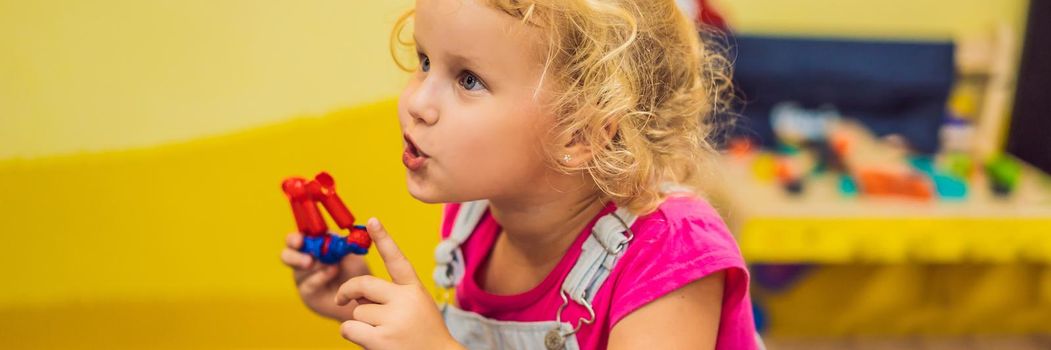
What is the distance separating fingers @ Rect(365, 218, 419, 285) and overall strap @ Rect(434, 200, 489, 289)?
14 centimetres

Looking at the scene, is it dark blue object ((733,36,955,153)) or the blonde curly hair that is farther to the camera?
dark blue object ((733,36,955,153))

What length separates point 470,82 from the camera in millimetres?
608

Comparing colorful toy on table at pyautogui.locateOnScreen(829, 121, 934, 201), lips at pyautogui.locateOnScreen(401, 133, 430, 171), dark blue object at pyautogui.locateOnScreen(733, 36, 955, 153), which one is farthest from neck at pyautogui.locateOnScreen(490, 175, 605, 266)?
dark blue object at pyautogui.locateOnScreen(733, 36, 955, 153)

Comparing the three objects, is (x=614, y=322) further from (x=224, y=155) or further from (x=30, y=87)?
(x=30, y=87)

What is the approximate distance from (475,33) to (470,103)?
0.04 metres

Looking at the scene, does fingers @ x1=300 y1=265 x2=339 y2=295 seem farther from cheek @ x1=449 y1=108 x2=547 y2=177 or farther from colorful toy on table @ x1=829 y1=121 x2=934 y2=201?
colorful toy on table @ x1=829 y1=121 x2=934 y2=201

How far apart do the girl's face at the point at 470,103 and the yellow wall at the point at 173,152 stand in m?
0.10

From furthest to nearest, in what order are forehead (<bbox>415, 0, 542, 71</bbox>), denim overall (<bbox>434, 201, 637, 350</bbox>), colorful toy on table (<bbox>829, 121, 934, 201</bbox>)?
colorful toy on table (<bbox>829, 121, 934, 201</bbox>), denim overall (<bbox>434, 201, 637, 350</bbox>), forehead (<bbox>415, 0, 542, 71</bbox>)

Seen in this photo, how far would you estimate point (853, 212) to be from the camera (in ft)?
4.66

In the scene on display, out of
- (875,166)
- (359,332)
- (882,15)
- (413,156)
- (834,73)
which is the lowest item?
(359,332)

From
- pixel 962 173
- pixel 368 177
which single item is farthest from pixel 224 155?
pixel 962 173

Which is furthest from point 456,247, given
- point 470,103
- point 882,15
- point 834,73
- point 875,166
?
point 882,15

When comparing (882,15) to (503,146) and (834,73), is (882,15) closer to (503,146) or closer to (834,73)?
(834,73)

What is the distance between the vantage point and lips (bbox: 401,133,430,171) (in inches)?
24.4
